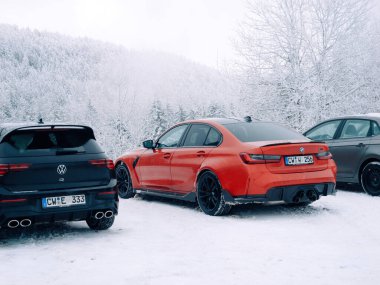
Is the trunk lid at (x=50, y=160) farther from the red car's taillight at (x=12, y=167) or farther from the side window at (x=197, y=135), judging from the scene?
the side window at (x=197, y=135)

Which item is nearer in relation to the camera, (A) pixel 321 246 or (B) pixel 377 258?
(B) pixel 377 258

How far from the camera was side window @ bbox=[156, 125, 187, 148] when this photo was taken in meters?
10.00

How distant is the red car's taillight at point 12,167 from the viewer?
6594 mm

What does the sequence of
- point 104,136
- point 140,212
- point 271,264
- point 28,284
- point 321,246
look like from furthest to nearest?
point 104,136, point 140,212, point 321,246, point 271,264, point 28,284

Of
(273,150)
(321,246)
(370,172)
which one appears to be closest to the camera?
(321,246)

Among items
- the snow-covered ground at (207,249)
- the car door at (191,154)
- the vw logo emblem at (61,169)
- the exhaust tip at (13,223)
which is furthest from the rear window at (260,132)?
the exhaust tip at (13,223)

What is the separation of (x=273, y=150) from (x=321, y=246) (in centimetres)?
214

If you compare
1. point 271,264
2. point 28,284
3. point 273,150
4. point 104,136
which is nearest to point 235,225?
point 273,150

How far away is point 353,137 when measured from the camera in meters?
11.1

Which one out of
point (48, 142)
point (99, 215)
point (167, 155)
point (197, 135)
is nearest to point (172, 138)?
point (167, 155)

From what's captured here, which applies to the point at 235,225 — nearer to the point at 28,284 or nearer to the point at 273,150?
the point at 273,150

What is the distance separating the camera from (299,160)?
8.32 metres

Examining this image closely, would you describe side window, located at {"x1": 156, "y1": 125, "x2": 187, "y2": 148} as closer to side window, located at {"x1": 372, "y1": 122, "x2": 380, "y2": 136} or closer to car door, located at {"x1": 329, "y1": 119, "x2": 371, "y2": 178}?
car door, located at {"x1": 329, "y1": 119, "x2": 371, "y2": 178}

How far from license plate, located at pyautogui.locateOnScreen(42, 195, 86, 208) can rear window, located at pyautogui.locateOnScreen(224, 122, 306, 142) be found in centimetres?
274
